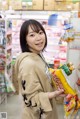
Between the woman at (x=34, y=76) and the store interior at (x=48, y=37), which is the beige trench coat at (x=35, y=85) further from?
the store interior at (x=48, y=37)

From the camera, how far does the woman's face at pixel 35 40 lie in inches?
62.6

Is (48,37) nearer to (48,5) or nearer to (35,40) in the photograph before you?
(48,5)

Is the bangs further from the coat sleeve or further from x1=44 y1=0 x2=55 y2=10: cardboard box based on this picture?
x1=44 y1=0 x2=55 y2=10: cardboard box

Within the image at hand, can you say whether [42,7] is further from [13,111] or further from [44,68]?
[44,68]

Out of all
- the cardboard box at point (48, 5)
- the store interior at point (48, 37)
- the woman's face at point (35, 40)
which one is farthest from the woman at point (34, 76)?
the cardboard box at point (48, 5)

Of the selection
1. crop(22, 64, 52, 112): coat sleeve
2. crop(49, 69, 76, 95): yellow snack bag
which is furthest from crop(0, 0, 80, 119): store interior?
crop(22, 64, 52, 112): coat sleeve

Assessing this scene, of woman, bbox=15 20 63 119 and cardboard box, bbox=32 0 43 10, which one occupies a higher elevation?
cardboard box, bbox=32 0 43 10

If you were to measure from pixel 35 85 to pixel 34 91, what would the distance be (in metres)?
0.04

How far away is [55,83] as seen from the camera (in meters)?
1.59

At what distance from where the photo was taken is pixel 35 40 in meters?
1.59

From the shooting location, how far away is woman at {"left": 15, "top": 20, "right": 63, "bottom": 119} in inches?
58.9

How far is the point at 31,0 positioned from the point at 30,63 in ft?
13.6

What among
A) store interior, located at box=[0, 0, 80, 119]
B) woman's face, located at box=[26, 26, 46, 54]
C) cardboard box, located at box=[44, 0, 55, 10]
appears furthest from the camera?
cardboard box, located at box=[44, 0, 55, 10]

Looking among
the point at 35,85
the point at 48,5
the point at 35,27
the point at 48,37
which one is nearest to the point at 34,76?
the point at 35,85
